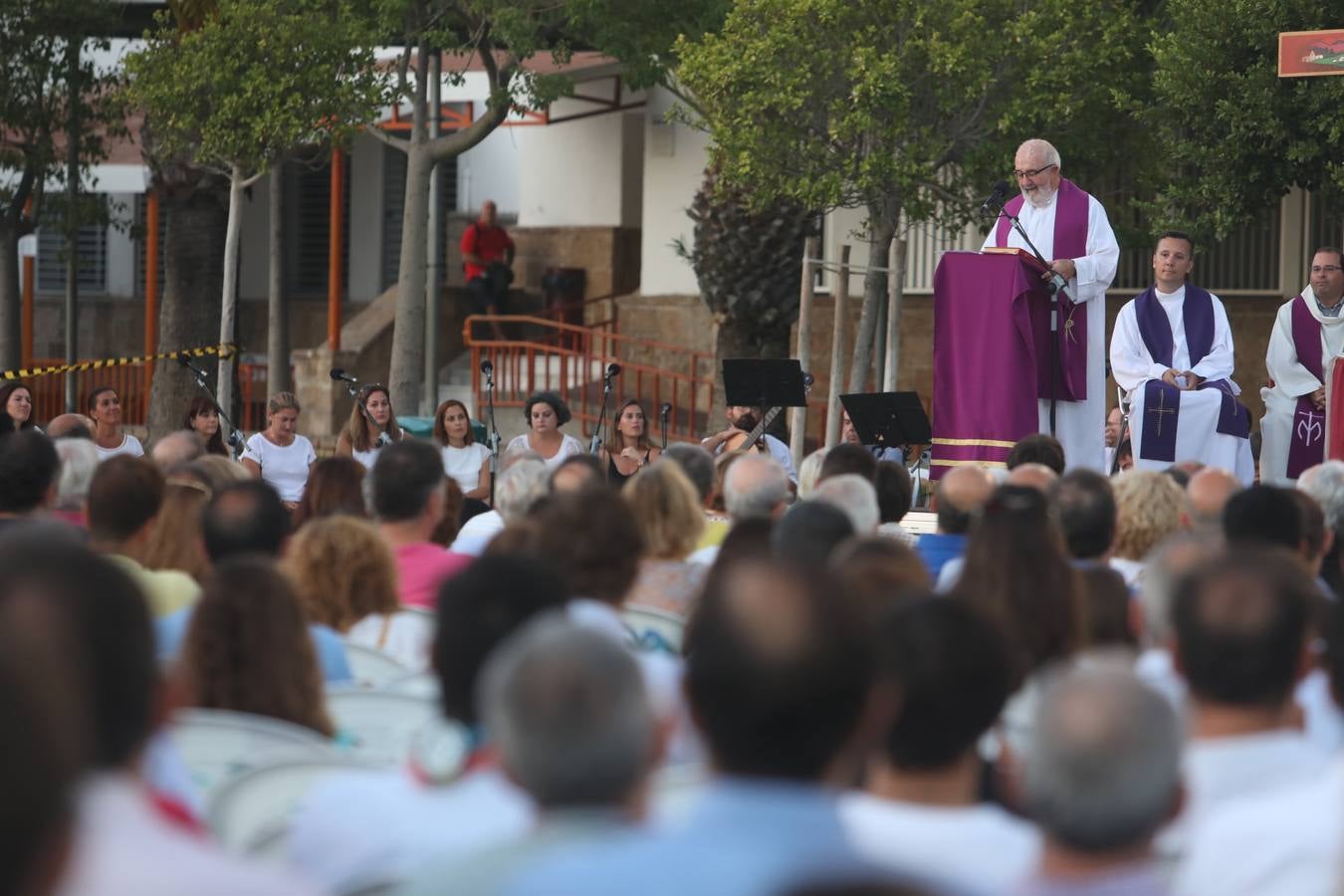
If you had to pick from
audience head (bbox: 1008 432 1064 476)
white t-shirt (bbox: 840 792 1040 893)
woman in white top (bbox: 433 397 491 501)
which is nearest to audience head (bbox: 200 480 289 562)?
white t-shirt (bbox: 840 792 1040 893)

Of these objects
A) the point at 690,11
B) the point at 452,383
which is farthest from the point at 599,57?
the point at 690,11

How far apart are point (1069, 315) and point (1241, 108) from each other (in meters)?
4.67

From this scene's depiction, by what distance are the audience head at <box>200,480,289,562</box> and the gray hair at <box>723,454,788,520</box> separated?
5.90ft

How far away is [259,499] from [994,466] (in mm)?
6406

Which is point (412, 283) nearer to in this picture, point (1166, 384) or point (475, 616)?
point (1166, 384)

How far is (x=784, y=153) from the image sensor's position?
1554 centimetres

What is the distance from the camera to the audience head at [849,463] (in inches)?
313

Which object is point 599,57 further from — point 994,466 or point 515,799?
point 515,799

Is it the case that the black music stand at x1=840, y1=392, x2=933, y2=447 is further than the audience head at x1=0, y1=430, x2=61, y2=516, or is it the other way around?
the black music stand at x1=840, y1=392, x2=933, y2=447

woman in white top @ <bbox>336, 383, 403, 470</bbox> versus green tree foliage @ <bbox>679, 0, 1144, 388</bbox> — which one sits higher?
green tree foliage @ <bbox>679, 0, 1144, 388</bbox>

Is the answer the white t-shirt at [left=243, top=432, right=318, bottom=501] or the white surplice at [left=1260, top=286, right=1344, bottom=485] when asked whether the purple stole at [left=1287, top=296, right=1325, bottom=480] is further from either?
the white t-shirt at [left=243, top=432, right=318, bottom=501]

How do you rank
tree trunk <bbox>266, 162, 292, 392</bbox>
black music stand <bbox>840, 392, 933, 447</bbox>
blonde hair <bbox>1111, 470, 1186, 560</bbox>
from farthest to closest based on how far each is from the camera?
1. tree trunk <bbox>266, 162, 292, 392</bbox>
2. black music stand <bbox>840, 392, 933, 447</bbox>
3. blonde hair <bbox>1111, 470, 1186, 560</bbox>

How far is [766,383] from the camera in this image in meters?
13.4

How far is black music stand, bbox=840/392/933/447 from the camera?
490 inches
